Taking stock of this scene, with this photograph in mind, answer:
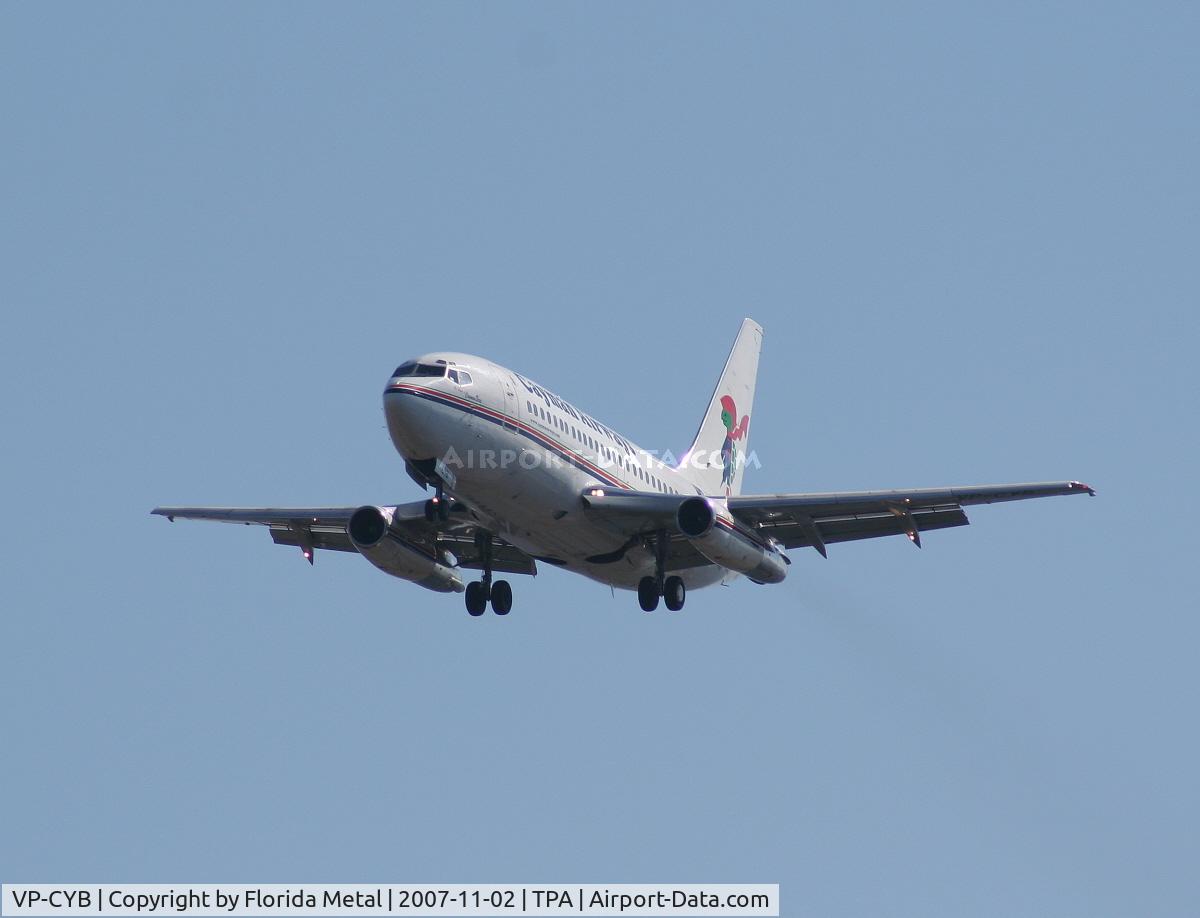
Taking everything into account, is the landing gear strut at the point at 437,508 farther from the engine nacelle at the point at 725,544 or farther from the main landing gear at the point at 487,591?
the engine nacelle at the point at 725,544

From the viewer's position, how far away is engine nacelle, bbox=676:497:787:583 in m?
43.5

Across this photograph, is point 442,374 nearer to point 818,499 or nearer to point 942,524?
point 818,499

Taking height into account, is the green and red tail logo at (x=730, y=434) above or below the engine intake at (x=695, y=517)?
above

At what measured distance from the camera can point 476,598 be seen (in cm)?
4691

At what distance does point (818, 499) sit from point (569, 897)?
1208 centimetres

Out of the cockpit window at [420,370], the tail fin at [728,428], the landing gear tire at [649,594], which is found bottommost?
the landing gear tire at [649,594]

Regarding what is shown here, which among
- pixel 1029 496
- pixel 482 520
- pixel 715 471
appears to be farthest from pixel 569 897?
pixel 715 471

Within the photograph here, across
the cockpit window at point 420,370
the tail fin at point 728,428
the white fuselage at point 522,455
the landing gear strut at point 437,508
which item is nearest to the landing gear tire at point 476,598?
the white fuselage at point 522,455

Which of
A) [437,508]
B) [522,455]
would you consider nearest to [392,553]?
[437,508]

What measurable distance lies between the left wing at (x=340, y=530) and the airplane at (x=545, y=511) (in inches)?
1.7

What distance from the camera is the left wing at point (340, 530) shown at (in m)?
46.3

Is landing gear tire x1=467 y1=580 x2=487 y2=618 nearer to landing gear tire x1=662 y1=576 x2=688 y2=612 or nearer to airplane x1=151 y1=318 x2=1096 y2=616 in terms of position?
airplane x1=151 y1=318 x2=1096 y2=616

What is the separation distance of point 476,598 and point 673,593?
4917mm

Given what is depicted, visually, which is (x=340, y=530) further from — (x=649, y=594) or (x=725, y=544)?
(x=725, y=544)
